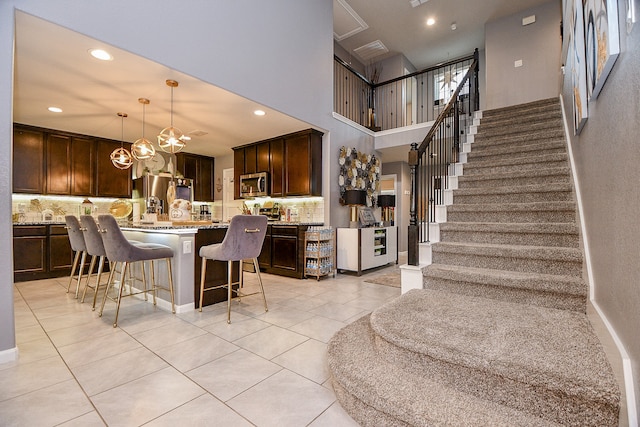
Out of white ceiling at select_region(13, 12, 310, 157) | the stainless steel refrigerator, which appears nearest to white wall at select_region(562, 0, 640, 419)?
white ceiling at select_region(13, 12, 310, 157)

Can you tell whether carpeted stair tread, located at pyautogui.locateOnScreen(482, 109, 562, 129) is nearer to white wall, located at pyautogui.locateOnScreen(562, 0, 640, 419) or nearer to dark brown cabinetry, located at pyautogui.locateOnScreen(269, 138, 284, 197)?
white wall, located at pyautogui.locateOnScreen(562, 0, 640, 419)

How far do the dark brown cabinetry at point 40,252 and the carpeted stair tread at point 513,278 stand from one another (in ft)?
19.4

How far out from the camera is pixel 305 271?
475cm

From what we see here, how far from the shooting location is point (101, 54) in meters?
2.80

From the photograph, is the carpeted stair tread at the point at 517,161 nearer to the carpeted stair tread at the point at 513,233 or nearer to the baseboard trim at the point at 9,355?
A: the carpeted stair tread at the point at 513,233

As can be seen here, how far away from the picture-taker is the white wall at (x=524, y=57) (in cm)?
572

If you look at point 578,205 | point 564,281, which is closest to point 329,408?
point 564,281

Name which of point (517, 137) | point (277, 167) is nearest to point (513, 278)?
point (517, 137)

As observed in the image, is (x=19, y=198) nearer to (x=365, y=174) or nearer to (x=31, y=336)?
(x=31, y=336)

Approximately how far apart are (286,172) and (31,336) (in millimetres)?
3890

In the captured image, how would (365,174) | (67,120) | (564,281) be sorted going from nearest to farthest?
(564,281) < (67,120) < (365,174)

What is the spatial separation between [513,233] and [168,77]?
12.9 ft

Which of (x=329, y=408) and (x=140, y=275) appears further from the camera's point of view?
(x=140, y=275)

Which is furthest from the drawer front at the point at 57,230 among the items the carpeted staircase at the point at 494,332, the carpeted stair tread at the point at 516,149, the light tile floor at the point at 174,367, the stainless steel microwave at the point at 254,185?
the carpeted stair tread at the point at 516,149
